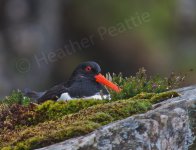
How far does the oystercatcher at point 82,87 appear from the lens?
11867 millimetres

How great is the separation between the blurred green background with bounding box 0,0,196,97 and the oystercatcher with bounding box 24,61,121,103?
11748mm

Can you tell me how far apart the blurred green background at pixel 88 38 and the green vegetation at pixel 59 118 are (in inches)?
618

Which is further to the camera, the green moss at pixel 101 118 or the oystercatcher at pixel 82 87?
the oystercatcher at pixel 82 87

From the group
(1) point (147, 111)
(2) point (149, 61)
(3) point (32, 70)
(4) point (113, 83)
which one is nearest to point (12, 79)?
(3) point (32, 70)

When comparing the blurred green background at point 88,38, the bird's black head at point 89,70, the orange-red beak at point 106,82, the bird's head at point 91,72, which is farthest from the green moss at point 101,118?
the blurred green background at point 88,38

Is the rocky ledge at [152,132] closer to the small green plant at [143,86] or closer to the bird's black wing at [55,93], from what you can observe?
the small green plant at [143,86]

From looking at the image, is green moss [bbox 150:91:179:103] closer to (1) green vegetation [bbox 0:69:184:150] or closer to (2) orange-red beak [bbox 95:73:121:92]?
(1) green vegetation [bbox 0:69:184:150]

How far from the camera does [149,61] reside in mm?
24562

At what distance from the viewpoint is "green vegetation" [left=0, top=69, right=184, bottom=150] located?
6.92 meters

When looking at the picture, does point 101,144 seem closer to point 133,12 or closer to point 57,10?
point 133,12

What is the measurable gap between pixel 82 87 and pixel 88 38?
13906mm

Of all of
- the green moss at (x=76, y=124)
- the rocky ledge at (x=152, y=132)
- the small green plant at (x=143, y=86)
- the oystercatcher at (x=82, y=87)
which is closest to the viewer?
the rocky ledge at (x=152, y=132)

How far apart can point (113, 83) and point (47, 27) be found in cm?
1566

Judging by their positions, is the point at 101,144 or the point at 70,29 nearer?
the point at 101,144
